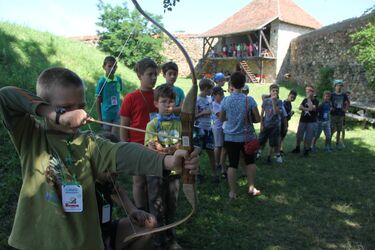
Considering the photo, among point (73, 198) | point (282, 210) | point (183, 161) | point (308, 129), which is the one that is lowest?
point (282, 210)

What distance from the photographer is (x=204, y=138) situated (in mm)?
5336

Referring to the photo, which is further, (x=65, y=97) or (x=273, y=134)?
(x=273, y=134)

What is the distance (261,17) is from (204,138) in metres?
25.1

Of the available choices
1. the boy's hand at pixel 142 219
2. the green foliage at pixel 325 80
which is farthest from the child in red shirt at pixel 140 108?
the green foliage at pixel 325 80

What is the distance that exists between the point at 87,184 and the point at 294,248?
2394 mm

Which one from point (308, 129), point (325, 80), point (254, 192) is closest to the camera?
point (254, 192)

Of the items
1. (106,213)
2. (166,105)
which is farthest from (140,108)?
(106,213)

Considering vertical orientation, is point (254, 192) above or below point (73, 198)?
below

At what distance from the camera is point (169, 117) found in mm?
3285

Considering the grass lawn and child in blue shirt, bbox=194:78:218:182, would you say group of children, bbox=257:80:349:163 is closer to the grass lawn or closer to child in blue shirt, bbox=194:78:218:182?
the grass lawn

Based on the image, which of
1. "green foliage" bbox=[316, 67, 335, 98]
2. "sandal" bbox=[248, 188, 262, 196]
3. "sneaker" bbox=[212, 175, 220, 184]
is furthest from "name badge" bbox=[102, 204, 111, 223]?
"green foliage" bbox=[316, 67, 335, 98]

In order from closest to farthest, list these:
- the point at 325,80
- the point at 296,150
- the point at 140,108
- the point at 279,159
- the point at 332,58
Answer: the point at 140,108 → the point at 279,159 → the point at 296,150 → the point at 325,80 → the point at 332,58

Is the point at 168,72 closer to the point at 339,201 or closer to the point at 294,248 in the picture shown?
the point at 294,248

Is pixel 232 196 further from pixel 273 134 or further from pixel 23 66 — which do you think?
pixel 23 66
